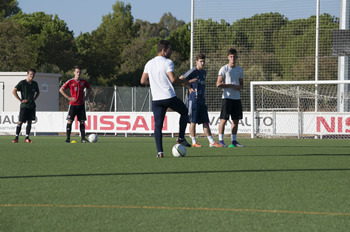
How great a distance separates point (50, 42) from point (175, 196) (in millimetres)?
51061

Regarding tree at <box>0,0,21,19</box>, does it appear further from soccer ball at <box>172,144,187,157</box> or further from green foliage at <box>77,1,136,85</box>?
soccer ball at <box>172,144,187,157</box>

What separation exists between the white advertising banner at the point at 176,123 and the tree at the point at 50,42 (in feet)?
104

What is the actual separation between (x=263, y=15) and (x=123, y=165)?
17.6 m

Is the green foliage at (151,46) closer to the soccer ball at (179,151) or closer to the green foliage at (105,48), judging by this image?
the green foliage at (105,48)

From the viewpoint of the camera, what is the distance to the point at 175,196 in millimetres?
4117

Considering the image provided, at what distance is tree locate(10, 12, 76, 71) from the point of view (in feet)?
171

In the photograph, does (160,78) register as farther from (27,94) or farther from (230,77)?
(27,94)

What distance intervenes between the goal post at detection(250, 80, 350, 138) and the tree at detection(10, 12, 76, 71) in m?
35.7

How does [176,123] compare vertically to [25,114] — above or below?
below

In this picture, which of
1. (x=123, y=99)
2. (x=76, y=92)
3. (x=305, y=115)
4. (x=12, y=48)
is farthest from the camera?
(x=12, y=48)

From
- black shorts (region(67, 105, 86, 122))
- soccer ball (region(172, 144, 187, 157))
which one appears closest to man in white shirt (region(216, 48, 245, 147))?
soccer ball (region(172, 144, 187, 157))

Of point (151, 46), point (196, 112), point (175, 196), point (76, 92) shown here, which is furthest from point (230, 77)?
point (151, 46)

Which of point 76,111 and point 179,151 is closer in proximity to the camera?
point 179,151

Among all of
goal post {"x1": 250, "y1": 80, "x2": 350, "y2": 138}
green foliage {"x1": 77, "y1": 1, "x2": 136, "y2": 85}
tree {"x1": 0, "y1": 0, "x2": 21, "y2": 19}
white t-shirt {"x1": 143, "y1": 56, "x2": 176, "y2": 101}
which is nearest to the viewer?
white t-shirt {"x1": 143, "y1": 56, "x2": 176, "y2": 101}
